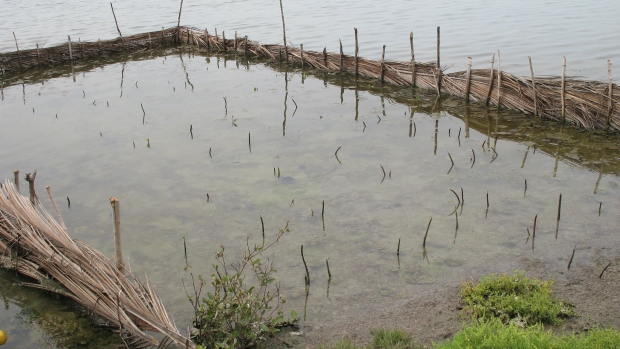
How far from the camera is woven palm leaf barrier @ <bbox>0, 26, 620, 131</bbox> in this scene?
6770 millimetres

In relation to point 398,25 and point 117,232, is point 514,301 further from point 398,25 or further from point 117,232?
point 398,25

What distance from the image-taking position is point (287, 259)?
4.41 meters

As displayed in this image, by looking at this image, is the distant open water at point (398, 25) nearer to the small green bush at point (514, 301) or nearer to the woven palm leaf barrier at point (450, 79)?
the woven palm leaf barrier at point (450, 79)

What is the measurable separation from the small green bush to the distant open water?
7798 millimetres

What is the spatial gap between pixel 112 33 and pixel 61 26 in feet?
12.0

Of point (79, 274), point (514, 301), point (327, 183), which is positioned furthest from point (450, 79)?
point (79, 274)

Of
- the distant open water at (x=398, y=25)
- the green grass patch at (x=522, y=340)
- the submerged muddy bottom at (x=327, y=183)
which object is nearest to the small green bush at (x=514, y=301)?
the submerged muddy bottom at (x=327, y=183)

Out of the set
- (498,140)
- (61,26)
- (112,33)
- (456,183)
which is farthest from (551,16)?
(61,26)

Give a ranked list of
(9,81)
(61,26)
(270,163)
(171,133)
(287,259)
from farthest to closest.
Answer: (61,26), (9,81), (171,133), (270,163), (287,259)

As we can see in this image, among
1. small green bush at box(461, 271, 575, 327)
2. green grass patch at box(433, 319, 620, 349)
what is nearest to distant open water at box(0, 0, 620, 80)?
small green bush at box(461, 271, 575, 327)

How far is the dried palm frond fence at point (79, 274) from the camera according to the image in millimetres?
3150

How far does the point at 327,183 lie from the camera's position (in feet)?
19.1

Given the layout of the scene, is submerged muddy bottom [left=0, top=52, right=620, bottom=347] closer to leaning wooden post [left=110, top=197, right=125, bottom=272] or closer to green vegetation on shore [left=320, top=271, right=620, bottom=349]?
green vegetation on shore [left=320, top=271, right=620, bottom=349]

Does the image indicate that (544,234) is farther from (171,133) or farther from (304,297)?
(171,133)
